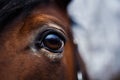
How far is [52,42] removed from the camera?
1.37 meters

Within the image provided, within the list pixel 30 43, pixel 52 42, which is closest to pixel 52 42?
pixel 52 42

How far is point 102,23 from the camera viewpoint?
3627 mm

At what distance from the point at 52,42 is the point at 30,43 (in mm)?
109

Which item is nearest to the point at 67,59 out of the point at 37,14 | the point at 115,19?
the point at 37,14

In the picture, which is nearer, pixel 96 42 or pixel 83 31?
pixel 83 31

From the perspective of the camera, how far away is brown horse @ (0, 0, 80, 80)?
4.08ft

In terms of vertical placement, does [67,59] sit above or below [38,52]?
below

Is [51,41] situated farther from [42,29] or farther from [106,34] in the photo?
[106,34]

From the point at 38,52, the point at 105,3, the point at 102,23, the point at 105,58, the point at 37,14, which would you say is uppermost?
the point at 37,14

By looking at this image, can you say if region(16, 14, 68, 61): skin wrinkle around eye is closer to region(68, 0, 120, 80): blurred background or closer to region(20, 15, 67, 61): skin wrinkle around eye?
region(20, 15, 67, 61): skin wrinkle around eye

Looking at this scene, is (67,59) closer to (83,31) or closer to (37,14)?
(37,14)

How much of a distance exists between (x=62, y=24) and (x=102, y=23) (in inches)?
85.6

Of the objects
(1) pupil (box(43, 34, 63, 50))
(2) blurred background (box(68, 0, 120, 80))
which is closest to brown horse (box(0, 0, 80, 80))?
(1) pupil (box(43, 34, 63, 50))

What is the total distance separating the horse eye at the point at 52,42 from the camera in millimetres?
1352
